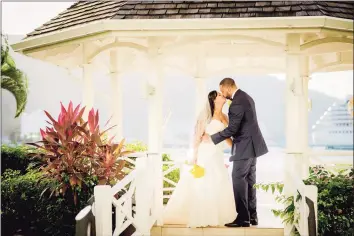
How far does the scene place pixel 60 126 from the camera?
18.5 ft

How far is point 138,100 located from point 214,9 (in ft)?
193

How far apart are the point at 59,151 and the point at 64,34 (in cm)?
156

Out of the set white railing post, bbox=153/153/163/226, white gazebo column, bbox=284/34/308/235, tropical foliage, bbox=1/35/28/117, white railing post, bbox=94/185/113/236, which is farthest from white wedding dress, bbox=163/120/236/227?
tropical foliage, bbox=1/35/28/117

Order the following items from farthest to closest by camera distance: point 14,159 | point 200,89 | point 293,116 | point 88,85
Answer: point 14,159 < point 200,89 < point 88,85 < point 293,116

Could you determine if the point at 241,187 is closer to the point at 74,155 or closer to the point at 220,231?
the point at 220,231

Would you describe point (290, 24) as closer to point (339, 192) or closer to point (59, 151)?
point (339, 192)

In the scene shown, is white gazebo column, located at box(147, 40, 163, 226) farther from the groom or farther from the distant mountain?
the distant mountain

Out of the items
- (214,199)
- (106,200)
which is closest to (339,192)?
(214,199)

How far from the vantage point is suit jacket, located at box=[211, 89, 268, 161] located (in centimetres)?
606

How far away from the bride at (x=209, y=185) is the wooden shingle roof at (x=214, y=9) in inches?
43.5

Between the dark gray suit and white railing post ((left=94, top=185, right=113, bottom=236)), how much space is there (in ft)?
7.00

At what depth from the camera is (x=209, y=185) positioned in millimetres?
6117

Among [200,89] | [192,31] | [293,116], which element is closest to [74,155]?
[192,31]

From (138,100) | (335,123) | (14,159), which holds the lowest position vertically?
(14,159)
